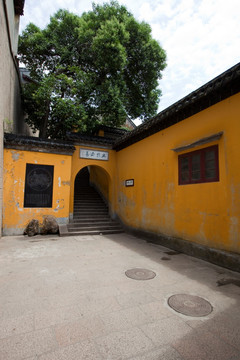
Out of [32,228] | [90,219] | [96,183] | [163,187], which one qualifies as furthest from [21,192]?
[96,183]

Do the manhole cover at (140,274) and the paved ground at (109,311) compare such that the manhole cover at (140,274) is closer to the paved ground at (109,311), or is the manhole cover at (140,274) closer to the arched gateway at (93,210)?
the paved ground at (109,311)

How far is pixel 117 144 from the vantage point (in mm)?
10578

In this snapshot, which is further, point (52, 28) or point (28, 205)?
point (52, 28)

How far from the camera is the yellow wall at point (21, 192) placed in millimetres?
8211

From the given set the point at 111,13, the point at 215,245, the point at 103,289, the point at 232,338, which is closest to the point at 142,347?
the point at 232,338

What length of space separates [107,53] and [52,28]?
15.4ft

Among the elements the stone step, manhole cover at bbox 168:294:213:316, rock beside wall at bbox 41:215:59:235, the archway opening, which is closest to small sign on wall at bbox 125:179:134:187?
the archway opening

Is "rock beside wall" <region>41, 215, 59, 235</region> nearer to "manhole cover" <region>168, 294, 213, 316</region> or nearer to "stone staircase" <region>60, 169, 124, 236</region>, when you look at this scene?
"stone staircase" <region>60, 169, 124, 236</region>

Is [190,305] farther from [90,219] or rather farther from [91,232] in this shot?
[90,219]

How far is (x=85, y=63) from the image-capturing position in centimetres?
1342

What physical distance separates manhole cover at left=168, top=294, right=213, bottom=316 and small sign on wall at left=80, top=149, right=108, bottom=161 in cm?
822

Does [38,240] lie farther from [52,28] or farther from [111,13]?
[111,13]

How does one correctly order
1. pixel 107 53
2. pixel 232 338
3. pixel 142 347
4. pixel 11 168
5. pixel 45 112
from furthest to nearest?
pixel 45 112 < pixel 107 53 < pixel 11 168 < pixel 232 338 < pixel 142 347

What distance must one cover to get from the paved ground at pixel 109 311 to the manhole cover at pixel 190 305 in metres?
0.12
